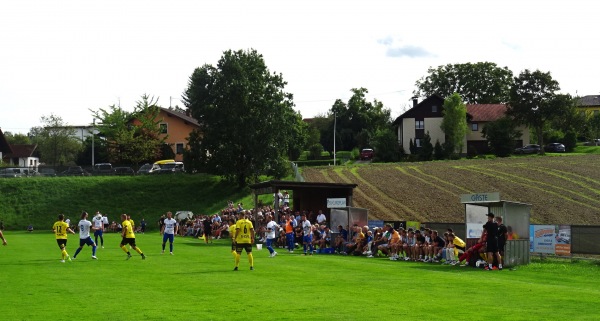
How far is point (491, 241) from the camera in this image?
80.6 ft

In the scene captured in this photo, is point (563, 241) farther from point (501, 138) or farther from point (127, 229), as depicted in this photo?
point (501, 138)

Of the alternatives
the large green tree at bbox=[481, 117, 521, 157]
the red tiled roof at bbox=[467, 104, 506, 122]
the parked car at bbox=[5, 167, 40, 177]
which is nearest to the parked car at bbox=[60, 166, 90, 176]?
the parked car at bbox=[5, 167, 40, 177]

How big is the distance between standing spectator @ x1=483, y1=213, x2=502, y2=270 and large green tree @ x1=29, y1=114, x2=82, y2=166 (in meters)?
100

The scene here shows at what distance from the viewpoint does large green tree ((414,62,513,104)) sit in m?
126

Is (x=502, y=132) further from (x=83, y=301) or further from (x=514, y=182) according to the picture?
(x=83, y=301)

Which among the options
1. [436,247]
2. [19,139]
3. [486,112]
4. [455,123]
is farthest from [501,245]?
[19,139]

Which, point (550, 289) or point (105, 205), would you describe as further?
point (105, 205)

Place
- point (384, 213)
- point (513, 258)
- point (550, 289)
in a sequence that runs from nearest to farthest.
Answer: point (550, 289), point (513, 258), point (384, 213)

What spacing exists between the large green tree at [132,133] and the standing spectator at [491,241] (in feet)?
220

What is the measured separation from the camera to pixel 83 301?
1585 cm

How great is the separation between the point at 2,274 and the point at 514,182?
4846 centimetres

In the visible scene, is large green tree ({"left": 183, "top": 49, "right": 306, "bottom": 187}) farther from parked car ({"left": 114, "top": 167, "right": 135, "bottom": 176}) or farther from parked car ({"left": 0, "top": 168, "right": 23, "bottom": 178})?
parked car ({"left": 0, "top": 168, "right": 23, "bottom": 178})

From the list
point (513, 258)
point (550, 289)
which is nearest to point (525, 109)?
point (513, 258)

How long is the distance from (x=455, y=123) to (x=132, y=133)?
42.1 m
